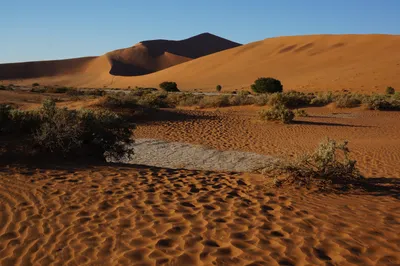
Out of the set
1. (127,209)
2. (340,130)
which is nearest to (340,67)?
(340,130)

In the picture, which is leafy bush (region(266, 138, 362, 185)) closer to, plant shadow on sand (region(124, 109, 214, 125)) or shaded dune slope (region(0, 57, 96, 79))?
plant shadow on sand (region(124, 109, 214, 125))

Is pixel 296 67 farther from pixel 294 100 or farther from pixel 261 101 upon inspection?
pixel 261 101

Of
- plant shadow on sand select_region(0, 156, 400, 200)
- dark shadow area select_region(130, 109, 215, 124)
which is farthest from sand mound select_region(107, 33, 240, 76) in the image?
plant shadow on sand select_region(0, 156, 400, 200)

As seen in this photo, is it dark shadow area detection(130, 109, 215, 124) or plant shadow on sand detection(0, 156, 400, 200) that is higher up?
plant shadow on sand detection(0, 156, 400, 200)

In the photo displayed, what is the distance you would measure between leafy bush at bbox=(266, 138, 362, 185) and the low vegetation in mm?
4178

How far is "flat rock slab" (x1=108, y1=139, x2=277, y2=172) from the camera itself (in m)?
10.0

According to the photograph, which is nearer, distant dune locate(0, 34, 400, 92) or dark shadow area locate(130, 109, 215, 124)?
dark shadow area locate(130, 109, 215, 124)

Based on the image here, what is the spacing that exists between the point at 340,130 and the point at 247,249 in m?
13.3

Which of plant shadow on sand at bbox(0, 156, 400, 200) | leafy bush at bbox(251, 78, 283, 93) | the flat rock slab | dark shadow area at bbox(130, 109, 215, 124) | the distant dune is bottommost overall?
the flat rock slab

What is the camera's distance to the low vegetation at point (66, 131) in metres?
7.96

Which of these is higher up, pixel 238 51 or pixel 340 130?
pixel 238 51

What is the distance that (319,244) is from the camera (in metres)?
4.27


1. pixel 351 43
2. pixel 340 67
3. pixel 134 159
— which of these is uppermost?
pixel 351 43

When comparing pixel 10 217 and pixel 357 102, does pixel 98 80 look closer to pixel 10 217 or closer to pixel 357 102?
pixel 357 102
